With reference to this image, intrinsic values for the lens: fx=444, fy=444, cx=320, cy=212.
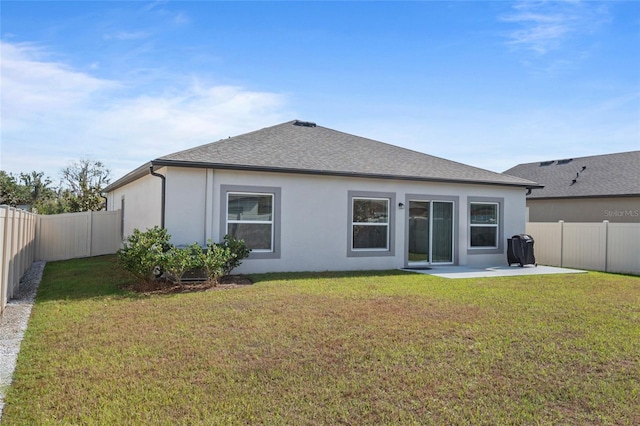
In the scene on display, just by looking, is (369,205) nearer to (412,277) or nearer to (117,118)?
(412,277)

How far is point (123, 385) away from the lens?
4289mm

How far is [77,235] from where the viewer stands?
17078mm

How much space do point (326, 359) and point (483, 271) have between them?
9.45 m

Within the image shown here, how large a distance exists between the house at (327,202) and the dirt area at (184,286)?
131 centimetres

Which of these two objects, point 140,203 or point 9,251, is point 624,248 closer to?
point 140,203

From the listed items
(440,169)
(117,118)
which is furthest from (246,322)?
(117,118)

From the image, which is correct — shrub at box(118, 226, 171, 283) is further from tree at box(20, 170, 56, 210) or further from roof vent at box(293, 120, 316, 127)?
tree at box(20, 170, 56, 210)

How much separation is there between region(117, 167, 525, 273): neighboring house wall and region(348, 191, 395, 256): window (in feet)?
0.22

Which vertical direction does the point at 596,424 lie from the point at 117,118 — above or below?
below

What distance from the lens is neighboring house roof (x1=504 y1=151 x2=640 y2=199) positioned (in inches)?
815

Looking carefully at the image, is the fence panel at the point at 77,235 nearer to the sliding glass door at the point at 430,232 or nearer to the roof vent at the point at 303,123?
the roof vent at the point at 303,123

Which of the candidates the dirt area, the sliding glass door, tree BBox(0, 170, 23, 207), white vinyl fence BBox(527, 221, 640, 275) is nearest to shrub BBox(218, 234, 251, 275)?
the dirt area

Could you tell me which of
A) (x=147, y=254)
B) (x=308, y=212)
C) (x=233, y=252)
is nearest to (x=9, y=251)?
(x=147, y=254)

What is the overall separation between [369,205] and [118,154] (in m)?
31.4
